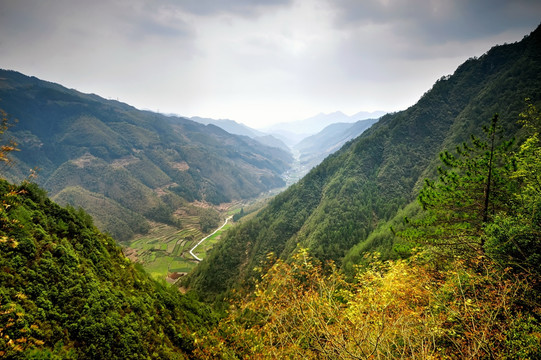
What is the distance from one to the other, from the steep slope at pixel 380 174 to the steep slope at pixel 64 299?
4819 cm

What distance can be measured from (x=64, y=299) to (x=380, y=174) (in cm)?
9565

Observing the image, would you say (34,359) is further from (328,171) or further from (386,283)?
(328,171)

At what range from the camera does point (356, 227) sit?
73.4 m

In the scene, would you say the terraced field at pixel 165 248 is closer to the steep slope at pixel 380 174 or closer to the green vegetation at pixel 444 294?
the steep slope at pixel 380 174

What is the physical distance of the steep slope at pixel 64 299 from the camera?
9.38m

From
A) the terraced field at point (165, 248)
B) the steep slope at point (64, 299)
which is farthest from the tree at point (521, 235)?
the terraced field at point (165, 248)

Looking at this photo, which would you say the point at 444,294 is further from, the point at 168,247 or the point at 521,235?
the point at 168,247

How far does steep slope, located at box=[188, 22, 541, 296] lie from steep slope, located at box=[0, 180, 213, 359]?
48192mm

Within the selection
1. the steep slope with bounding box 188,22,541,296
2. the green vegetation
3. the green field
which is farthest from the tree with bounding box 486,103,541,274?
the green field

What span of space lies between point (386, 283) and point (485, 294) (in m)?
4.44

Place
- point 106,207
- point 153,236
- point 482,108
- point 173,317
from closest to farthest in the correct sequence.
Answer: point 173,317 < point 482,108 < point 153,236 < point 106,207

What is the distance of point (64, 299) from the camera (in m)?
11.9

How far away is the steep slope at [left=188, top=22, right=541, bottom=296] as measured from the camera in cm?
7231

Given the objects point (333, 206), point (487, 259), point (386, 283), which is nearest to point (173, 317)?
point (386, 283)
